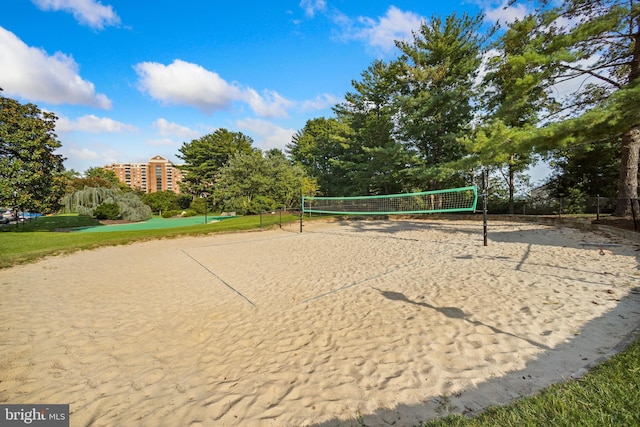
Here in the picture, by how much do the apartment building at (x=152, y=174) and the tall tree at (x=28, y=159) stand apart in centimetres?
8920

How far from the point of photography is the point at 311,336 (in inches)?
144

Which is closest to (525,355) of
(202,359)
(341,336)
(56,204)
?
(341,336)

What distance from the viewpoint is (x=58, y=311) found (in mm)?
4660

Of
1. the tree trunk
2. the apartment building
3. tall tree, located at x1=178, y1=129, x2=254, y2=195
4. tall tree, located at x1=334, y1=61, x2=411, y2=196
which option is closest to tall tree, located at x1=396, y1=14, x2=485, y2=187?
tall tree, located at x1=334, y1=61, x2=411, y2=196

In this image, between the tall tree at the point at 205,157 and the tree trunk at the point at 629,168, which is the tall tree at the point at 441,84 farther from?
the tall tree at the point at 205,157

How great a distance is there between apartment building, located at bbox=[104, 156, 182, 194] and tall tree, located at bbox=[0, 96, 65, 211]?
293 feet

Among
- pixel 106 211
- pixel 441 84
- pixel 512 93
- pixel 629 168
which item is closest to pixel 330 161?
pixel 441 84

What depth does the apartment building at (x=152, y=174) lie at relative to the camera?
365 ft

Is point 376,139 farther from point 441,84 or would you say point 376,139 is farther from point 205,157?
point 205,157

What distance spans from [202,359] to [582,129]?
11105mm

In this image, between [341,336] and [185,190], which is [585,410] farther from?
[185,190]

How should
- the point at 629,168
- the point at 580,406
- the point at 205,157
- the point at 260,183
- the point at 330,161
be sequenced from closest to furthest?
the point at 580,406 → the point at 629,168 → the point at 330,161 → the point at 260,183 → the point at 205,157

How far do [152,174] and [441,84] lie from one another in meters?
122

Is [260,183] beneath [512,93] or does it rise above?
beneath
